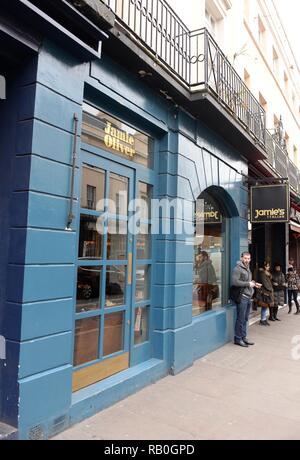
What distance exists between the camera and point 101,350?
4297 millimetres

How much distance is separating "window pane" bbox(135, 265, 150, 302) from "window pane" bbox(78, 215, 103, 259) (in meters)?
0.95

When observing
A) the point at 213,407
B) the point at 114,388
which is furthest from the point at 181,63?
the point at 213,407

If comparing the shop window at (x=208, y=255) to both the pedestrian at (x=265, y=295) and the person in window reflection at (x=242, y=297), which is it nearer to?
the person in window reflection at (x=242, y=297)

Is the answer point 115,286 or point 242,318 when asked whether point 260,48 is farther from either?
point 115,286

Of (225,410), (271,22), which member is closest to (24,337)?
(225,410)

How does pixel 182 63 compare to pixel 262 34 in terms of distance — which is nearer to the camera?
pixel 182 63

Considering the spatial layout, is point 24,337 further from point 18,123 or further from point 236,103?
point 236,103

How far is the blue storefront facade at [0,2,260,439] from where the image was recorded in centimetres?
319

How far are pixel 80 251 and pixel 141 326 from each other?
1.69 meters

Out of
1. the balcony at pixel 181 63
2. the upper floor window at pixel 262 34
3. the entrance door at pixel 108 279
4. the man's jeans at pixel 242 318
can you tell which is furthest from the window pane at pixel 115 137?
the upper floor window at pixel 262 34

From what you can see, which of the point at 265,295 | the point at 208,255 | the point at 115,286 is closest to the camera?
the point at 115,286

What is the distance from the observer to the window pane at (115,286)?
4.49m

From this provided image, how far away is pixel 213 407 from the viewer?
13.6 ft

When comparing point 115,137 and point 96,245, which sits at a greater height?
point 115,137
